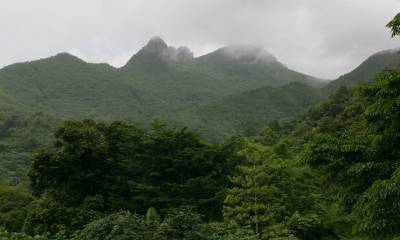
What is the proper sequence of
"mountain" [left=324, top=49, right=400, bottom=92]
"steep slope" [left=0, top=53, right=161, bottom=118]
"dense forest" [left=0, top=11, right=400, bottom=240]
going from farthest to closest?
"steep slope" [left=0, top=53, right=161, bottom=118] < "mountain" [left=324, top=49, right=400, bottom=92] < "dense forest" [left=0, top=11, right=400, bottom=240]

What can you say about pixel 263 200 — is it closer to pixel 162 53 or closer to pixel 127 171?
pixel 127 171

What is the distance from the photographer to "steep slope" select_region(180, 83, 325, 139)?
68375 millimetres

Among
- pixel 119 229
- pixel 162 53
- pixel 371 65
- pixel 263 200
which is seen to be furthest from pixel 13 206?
pixel 162 53

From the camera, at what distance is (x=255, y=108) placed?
77250 mm

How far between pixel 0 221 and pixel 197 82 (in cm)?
9329

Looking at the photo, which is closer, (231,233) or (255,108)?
(231,233)

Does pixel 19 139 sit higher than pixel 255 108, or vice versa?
pixel 255 108

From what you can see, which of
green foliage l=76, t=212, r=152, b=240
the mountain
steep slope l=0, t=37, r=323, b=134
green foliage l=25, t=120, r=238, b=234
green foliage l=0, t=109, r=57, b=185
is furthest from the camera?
steep slope l=0, t=37, r=323, b=134

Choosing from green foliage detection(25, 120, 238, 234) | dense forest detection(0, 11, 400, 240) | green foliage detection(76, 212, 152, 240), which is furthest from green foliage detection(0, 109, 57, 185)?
green foliage detection(76, 212, 152, 240)

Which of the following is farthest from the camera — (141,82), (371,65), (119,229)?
(141,82)

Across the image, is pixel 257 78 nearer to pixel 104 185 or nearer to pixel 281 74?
pixel 281 74

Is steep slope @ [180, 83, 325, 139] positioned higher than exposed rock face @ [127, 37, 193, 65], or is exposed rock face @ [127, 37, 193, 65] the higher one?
exposed rock face @ [127, 37, 193, 65]

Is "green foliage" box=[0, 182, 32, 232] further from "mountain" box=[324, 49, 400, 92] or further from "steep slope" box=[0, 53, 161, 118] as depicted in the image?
"mountain" box=[324, 49, 400, 92]

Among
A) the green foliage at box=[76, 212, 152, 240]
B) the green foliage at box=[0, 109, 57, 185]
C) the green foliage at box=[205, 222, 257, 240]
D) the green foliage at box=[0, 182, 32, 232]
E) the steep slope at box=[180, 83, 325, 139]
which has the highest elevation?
the steep slope at box=[180, 83, 325, 139]
